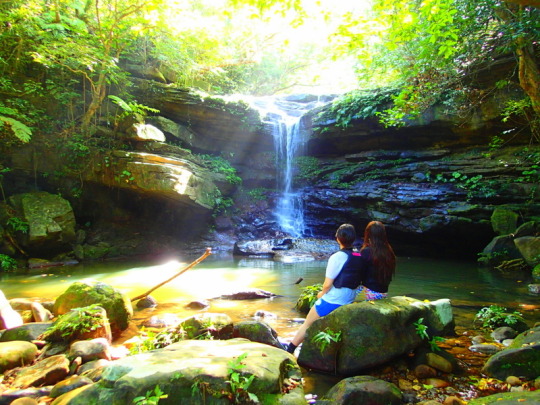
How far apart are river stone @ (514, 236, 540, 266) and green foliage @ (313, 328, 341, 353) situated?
855 cm

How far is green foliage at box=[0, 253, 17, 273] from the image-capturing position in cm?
990

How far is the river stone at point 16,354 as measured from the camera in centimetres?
344

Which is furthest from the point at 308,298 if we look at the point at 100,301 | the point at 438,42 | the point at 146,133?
the point at 146,133

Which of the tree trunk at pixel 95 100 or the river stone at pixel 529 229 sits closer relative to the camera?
the river stone at pixel 529 229

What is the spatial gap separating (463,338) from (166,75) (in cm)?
1621

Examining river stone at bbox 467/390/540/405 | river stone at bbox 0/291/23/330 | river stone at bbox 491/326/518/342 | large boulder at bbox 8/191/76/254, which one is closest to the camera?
river stone at bbox 467/390/540/405

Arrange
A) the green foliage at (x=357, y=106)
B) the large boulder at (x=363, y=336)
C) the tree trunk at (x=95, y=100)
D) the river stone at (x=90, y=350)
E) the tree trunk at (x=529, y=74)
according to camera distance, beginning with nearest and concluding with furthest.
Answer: the large boulder at (x=363, y=336) < the river stone at (x=90, y=350) < the tree trunk at (x=529, y=74) < the tree trunk at (x=95, y=100) < the green foliage at (x=357, y=106)


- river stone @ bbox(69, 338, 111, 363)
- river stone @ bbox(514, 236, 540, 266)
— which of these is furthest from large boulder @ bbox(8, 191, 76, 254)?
river stone @ bbox(514, 236, 540, 266)

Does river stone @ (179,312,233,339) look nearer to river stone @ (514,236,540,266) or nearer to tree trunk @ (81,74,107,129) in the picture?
river stone @ (514,236,540,266)

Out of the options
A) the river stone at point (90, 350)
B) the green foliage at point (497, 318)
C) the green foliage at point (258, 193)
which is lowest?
the river stone at point (90, 350)

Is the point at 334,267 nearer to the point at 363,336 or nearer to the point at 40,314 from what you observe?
the point at 363,336

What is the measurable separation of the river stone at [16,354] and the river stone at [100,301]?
0.97 meters

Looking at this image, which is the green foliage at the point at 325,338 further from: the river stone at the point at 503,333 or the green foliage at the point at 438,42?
the green foliage at the point at 438,42

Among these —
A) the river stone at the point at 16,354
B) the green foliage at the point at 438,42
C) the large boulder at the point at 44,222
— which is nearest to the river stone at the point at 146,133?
the large boulder at the point at 44,222
